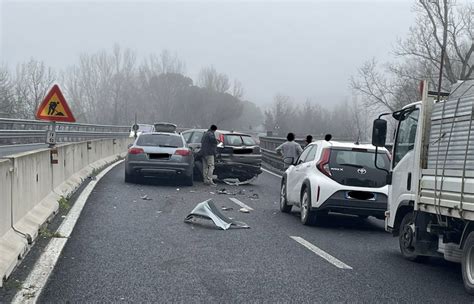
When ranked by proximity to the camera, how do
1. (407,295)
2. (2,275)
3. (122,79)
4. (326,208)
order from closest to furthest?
(2,275) < (407,295) < (326,208) < (122,79)

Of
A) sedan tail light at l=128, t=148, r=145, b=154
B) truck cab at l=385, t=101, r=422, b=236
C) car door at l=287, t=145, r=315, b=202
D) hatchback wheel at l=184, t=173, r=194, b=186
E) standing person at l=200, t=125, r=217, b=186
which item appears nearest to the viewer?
truck cab at l=385, t=101, r=422, b=236

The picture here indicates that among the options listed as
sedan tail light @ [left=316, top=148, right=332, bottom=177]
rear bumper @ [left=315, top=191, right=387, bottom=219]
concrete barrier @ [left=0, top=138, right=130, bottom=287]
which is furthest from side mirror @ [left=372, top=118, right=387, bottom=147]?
concrete barrier @ [left=0, top=138, right=130, bottom=287]

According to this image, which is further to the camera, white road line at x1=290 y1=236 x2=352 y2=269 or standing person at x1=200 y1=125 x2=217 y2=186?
standing person at x1=200 y1=125 x2=217 y2=186

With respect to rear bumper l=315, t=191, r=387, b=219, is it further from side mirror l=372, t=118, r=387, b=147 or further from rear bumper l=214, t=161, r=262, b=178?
rear bumper l=214, t=161, r=262, b=178

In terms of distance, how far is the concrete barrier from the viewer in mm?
6293

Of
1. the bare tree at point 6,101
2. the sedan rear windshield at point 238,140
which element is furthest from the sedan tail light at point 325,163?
the bare tree at point 6,101

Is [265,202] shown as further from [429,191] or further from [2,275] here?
[2,275]

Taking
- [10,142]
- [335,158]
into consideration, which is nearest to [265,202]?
[335,158]

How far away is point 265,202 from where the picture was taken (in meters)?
14.4

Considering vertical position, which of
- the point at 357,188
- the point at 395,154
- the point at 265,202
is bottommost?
the point at 265,202

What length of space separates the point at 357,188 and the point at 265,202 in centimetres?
430

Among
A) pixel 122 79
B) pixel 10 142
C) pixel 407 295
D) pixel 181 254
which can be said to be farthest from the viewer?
pixel 122 79

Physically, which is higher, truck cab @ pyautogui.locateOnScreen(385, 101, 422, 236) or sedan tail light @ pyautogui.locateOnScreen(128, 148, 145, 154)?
truck cab @ pyautogui.locateOnScreen(385, 101, 422, 236)

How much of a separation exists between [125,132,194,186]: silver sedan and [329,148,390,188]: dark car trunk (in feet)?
21.9
